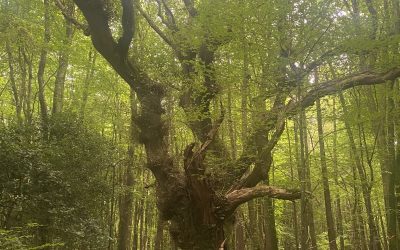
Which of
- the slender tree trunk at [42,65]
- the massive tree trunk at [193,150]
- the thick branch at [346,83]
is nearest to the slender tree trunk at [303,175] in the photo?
the thick branch at [346,83]

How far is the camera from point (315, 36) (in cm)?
562

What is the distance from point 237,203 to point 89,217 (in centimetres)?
375

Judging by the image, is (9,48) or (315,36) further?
(9,48)

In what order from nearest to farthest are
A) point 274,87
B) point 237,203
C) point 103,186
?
1. point 274,87
2. point 237,203
3. point 103,186

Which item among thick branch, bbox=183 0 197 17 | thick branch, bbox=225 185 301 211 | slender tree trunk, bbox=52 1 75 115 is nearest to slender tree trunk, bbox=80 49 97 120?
slender tree trunk, bbox=52 1 75 115

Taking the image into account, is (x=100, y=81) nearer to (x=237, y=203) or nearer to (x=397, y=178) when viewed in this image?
(x=237, y=203)

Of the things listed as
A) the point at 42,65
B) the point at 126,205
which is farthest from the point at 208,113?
the point at 126,205

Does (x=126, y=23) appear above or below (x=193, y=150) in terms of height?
above

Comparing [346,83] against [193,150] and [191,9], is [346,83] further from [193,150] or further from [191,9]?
[191,9]

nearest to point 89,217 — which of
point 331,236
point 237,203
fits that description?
point 237,203

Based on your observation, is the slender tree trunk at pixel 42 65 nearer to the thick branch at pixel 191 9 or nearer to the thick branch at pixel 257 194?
the thick branch at pixel 191 9

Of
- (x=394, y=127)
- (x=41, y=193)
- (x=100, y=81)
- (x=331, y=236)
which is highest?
(x=100, y=81)

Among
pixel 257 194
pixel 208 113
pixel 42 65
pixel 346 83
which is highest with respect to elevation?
pixel 42 65

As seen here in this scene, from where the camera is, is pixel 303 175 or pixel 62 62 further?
pixel 62 62
